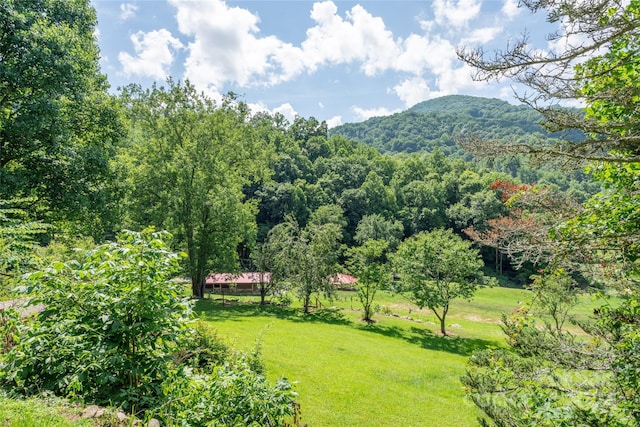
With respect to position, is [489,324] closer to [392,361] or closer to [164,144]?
[392,361]

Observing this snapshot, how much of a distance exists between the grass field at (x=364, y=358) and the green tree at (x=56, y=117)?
6985mm

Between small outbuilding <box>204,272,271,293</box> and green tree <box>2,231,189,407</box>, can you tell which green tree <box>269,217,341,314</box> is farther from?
green tree <box>2,231,189,407</box>

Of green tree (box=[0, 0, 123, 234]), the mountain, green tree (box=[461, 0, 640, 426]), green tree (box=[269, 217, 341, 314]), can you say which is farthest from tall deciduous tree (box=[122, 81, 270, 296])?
the mountain

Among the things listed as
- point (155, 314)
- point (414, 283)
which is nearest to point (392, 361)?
point (414, 283)

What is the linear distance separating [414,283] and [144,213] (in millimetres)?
19826

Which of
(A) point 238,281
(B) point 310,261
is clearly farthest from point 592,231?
(A) point 238,281

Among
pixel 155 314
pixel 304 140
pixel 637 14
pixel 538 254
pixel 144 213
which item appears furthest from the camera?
pixel 304 140

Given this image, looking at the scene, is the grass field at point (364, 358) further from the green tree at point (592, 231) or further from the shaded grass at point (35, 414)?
the shaded grass at point (35, 414)

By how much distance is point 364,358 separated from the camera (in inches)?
560

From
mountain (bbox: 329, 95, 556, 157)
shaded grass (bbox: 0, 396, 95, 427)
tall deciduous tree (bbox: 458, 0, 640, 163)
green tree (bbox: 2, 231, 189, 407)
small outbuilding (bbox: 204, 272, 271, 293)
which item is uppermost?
mountain (bbox: 329, 95, 556, 157)

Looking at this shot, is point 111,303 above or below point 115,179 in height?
below

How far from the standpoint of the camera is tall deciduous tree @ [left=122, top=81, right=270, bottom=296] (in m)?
24.5

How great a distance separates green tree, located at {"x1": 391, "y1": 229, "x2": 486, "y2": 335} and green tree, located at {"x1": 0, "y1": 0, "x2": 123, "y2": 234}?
53.6 feet

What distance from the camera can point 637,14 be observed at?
15.5ft
